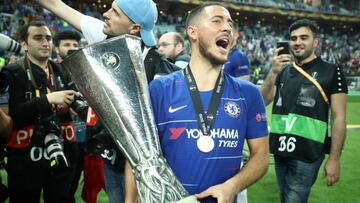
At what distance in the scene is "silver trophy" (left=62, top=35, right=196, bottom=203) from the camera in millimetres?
1550

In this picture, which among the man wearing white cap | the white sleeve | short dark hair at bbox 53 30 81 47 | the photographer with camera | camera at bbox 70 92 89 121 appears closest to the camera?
the man wearing white cap

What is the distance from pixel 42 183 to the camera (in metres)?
3.27

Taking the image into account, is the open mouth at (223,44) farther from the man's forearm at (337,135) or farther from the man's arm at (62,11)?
the man's forearm at (337,135)

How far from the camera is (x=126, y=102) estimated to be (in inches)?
62.6

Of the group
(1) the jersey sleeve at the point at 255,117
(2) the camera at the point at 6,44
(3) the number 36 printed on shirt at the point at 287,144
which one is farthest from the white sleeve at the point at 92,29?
(3) the number 36 printed on shirt at the point at 287,144

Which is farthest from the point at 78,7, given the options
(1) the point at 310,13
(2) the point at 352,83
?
(1) the point at 310,13

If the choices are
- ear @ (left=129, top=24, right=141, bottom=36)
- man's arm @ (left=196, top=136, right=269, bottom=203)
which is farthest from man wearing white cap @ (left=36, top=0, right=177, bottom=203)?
man's arm @ (left=196, top=136, right=269, bottom=203)

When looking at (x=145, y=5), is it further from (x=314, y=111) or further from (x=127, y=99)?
(x=314, y=111)

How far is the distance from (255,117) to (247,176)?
0.28 m

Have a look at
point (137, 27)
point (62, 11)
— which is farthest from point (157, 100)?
point (62, 11)

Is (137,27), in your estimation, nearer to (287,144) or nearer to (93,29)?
(93,29)

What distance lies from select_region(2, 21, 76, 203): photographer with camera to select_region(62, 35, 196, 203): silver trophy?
136 centimetres

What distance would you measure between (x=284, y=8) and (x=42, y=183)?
37.1m

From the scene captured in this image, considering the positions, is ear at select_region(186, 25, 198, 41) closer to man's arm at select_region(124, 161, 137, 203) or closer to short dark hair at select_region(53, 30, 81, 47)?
man's arm at select_region(124, 161, 137, 203)
